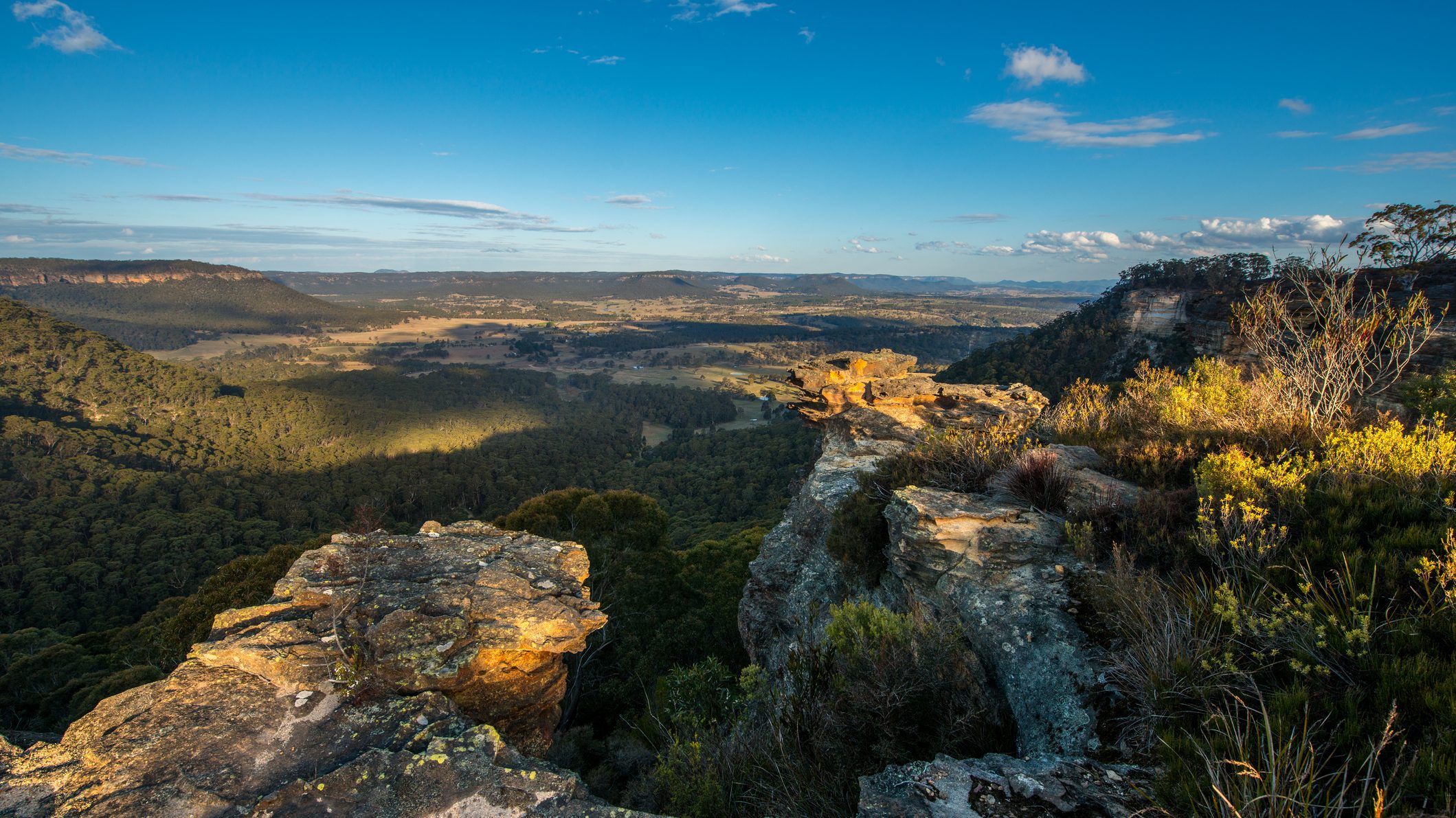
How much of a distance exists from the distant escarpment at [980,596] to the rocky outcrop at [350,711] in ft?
10.2

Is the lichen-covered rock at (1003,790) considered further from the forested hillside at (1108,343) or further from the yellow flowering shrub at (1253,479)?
the forested hillside at (1108,343)

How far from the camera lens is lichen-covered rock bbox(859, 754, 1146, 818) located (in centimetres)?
332

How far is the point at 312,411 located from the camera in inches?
3398

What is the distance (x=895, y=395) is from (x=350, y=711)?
1884cm

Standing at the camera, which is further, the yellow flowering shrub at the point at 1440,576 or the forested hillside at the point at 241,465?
the forested hillside at the point at 241,465

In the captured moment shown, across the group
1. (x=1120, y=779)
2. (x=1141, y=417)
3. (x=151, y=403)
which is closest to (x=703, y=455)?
(x=1141, y=417)

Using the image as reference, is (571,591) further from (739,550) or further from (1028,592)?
(739,550)

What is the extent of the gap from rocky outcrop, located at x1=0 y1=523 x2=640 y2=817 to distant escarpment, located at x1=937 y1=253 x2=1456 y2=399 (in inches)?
1381

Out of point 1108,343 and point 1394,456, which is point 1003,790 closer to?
point 1394,456

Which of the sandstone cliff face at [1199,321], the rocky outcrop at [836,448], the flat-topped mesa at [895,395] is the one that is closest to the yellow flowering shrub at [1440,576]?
the rocky outcrop at [836,448]

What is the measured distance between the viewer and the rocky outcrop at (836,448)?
34.7ft

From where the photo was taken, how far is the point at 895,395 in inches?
832

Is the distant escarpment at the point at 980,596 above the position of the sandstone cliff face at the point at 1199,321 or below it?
below

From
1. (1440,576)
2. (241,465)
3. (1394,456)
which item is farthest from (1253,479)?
(241,465)
